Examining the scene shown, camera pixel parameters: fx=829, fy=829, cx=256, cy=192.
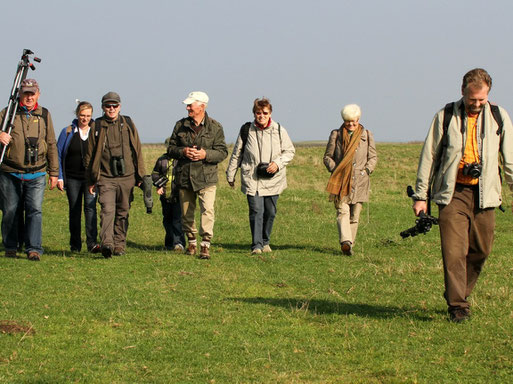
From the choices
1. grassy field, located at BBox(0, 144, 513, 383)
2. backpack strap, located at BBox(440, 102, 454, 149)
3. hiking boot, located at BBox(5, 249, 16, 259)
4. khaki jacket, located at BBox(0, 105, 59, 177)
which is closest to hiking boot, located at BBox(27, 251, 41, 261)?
grassy field, located at BBox(0, 144, 513, 383)

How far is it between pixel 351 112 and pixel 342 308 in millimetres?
4931

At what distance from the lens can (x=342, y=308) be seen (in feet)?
28.5

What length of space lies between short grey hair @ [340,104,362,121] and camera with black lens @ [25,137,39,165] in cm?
470

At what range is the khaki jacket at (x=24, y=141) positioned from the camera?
11695 mm

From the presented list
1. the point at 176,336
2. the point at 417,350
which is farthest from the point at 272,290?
the point at 417,350

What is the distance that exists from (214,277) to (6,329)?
3.57m

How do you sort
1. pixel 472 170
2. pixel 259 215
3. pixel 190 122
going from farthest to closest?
pixel 259 215 → pixel 190 122 → pixel 472 170

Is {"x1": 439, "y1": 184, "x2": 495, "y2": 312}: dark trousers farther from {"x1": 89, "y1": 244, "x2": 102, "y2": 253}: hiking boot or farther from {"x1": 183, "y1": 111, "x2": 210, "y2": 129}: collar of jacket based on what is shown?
{"x1": 89, "y1": 244, "x2": 102, "y2": 253}: hiking boot

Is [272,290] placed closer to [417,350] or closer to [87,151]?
[417,350]

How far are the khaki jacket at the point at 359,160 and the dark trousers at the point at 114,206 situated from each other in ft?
10.4

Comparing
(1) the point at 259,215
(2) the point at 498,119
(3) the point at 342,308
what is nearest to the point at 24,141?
(1) the point at 259,215

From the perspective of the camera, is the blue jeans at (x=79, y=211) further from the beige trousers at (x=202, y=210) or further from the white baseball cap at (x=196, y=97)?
the white baseball cap at (x=196, y=97)

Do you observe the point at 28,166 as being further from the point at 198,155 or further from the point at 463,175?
the point at 463,175

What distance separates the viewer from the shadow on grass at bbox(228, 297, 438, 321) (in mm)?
8281
